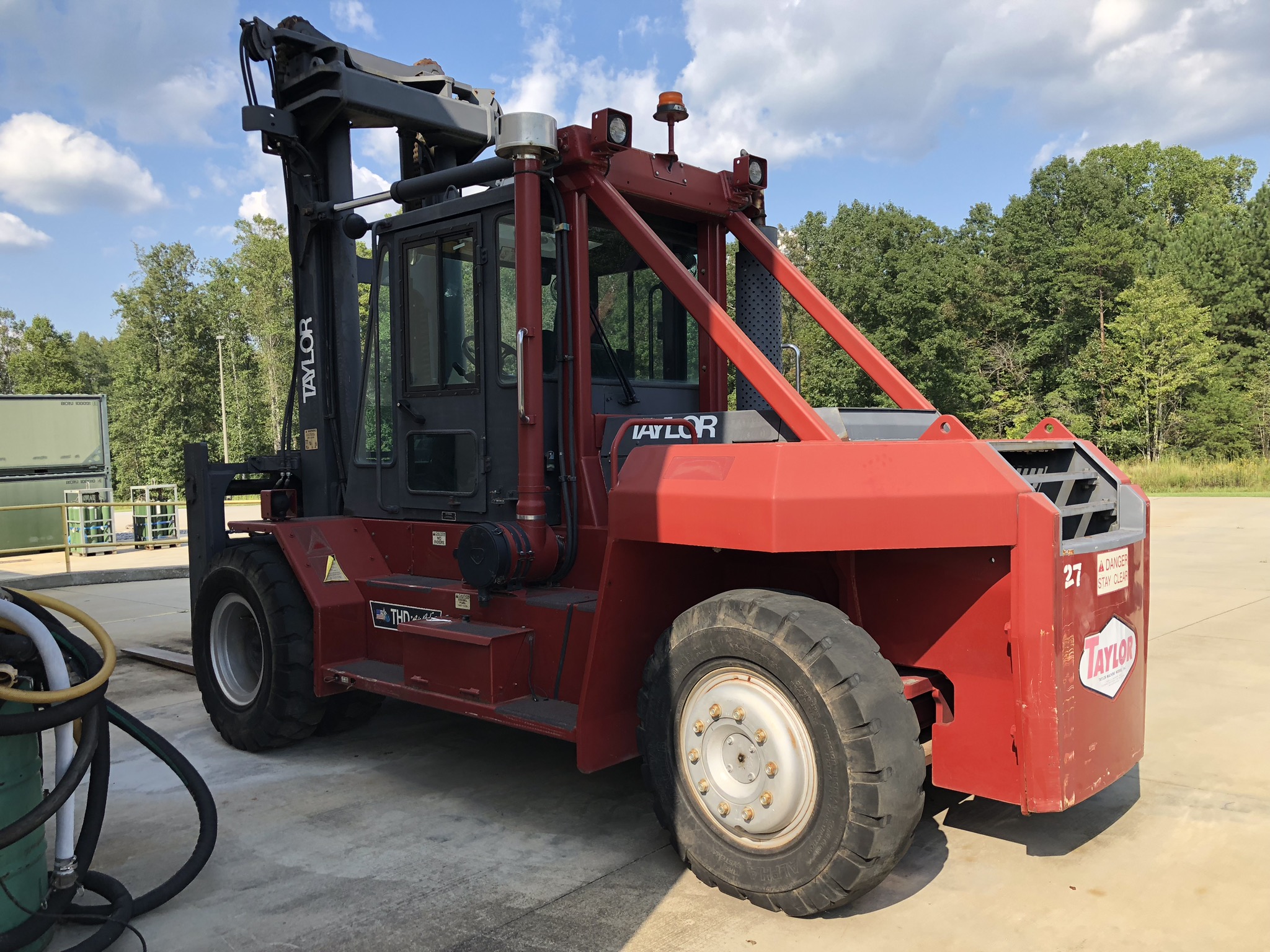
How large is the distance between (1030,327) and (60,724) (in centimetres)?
4672

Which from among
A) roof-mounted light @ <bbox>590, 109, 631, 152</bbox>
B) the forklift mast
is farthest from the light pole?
roof-mounted light @ <bbox>590, 109, 631, 152</bbox>

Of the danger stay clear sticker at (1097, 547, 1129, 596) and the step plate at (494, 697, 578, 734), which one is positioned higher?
the danger stay clear sticker at (1097, 547, 1129, 596)

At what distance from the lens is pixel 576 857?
4090mm

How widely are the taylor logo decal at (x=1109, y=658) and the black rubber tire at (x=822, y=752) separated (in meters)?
0.66

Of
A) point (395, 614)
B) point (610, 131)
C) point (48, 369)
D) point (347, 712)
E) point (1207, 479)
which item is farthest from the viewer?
point (48, 369)

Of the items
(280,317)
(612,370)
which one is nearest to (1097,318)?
(280,317)

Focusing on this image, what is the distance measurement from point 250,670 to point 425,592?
163 cm

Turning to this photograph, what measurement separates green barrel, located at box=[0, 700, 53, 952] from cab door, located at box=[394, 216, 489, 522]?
2247mm

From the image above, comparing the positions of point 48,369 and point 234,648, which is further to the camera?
point 48,369

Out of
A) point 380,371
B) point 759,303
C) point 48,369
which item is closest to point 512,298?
point 380,371

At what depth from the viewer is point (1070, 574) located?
10.9 ft

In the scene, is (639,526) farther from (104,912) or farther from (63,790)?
(104,912)

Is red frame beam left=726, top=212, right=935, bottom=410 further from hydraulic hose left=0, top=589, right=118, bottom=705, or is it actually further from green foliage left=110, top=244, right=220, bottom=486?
green foliage left=110, top=244, right=220, bottom=486

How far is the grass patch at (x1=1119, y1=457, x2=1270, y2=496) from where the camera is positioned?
28062 millimetres
